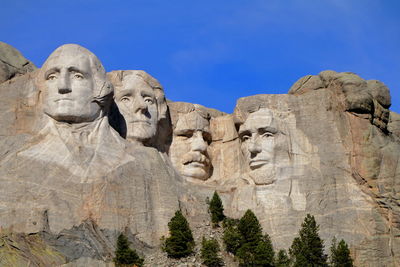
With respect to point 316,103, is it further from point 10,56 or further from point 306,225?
point 10,56

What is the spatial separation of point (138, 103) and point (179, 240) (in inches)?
221

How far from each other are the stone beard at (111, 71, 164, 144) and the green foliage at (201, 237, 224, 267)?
15.9 feet

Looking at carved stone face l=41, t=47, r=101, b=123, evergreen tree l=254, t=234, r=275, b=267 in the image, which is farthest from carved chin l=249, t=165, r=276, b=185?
carved stone face l=41, t=47, r=101, b=123

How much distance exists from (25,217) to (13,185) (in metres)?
1.10

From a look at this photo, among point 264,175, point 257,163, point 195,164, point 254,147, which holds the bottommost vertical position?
point 264,175

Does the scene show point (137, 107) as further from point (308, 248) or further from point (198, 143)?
point (308, 248)

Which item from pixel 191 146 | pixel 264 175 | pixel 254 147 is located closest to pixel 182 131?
pixel 191 146

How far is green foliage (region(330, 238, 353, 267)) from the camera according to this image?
41.6m

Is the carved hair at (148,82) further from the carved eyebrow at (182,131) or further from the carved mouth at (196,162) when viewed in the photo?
the carved mouth at (196,162)

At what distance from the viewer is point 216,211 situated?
42875 millimetres

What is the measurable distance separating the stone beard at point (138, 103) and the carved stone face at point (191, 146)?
1.11 m

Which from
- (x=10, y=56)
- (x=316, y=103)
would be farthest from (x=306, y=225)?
(x=10, y=56)

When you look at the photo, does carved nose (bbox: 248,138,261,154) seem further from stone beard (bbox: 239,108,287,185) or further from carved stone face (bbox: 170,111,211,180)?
carved stone face (bbox: 170,111,211,180)

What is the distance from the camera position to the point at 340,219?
Result: 43438 millimetres
